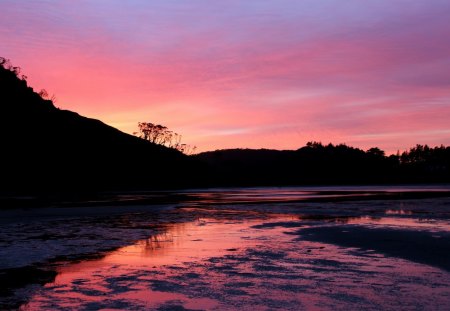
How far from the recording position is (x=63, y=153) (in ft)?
377

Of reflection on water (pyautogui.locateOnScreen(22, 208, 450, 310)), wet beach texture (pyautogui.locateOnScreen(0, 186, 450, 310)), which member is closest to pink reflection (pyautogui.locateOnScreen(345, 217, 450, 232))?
wet beach texture (pyautogui.locateOnScreen(0, 186, 450, 310))

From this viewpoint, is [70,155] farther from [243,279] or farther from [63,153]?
[243,279]

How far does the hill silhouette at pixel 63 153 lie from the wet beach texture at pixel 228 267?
253 feet

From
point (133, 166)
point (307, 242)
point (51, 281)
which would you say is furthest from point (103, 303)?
point (133, 166)

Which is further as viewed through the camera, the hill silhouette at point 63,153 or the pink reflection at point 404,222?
the hill silhouette at point 63,153

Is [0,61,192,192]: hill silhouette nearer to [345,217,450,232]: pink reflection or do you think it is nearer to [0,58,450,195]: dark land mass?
[0,58,450,195]: dark land mass

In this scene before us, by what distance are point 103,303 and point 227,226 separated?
14.5 meters

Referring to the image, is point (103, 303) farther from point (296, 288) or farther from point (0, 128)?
point (0, 128)

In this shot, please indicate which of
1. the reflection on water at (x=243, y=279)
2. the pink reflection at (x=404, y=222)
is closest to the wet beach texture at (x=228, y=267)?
the reflection on water at (x=243, y=279)

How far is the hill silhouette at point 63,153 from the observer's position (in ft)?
335

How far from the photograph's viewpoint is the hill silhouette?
102 metres

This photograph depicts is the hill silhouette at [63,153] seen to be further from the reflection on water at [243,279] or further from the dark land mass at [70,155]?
the reflection on water at [243,279]

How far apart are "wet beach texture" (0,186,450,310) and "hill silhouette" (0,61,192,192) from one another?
3033 inches

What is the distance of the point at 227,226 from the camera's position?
2377 centimetres
